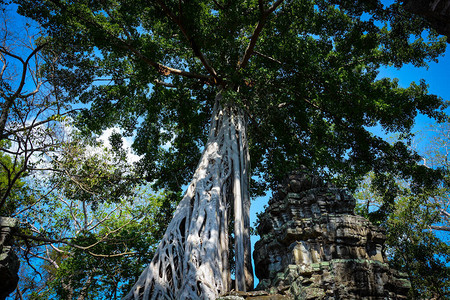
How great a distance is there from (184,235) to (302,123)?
497cm

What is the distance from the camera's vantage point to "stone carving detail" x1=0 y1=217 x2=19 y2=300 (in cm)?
311

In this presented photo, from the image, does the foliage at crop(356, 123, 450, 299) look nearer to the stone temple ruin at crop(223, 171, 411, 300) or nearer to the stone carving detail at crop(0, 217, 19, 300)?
the stone temple ruin at crop(223, 171, 411, 300)

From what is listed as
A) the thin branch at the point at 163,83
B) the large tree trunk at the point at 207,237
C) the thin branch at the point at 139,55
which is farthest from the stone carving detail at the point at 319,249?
the thin branch at the point at 163,83

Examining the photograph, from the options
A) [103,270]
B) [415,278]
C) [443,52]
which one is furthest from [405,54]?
[103,270]

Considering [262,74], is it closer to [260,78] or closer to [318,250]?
[260,78]

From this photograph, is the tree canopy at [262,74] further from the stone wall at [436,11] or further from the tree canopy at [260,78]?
the stone wall at [436,11]

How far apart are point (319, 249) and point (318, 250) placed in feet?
0.07

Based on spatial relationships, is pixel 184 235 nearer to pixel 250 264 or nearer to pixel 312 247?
pixel 250 264

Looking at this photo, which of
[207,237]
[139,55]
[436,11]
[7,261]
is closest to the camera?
[436,11]

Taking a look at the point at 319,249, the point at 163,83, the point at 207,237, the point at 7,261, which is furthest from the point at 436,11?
the point at 163,83

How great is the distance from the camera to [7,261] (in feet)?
10.2

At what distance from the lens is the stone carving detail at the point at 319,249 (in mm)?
4242

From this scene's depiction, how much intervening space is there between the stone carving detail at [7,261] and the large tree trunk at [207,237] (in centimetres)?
153

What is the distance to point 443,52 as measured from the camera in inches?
291
